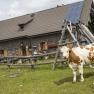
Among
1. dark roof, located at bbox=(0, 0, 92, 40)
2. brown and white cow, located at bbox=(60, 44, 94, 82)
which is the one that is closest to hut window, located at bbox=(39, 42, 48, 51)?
dark roof, located at bbox=(0, 0, 92, 40)

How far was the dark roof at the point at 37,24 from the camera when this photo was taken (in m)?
46.9

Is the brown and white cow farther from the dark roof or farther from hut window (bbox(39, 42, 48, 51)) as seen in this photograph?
hut window (bbox(39, 42, 48, 51))

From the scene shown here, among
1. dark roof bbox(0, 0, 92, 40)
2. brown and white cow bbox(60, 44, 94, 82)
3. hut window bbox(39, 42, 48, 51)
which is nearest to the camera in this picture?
brown and white cow bbox(60, 44, 94, 82)

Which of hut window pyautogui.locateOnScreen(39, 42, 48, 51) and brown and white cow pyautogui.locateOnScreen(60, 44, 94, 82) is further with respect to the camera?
hut window pyautogui.locateOnScreen(39, 42, 48, 51)

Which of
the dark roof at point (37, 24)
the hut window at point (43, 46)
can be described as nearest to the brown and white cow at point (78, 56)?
the dark roof at point (37, 24)

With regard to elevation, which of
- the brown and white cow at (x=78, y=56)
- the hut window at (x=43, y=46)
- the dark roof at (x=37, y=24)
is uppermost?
the dark roof at (x=37, y=24)

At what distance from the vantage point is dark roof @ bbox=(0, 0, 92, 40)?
46891mm

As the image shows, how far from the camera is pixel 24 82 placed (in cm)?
1692

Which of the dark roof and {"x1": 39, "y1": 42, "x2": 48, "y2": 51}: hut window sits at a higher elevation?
the dark roof

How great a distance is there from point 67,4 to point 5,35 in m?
10.7

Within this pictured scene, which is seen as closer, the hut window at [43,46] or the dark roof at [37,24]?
the hut window at [43,46]

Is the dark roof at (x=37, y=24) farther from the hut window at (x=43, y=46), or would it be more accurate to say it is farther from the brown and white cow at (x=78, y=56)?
the brown and white cow at (x=78, y=56)

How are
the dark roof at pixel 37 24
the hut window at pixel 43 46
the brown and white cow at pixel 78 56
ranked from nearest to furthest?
the brown and white cow at pixel 78 56
the hut window at pixel 43 46
the dark roof at pixel 37 24

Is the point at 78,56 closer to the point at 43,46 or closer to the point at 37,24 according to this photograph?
the point at 43,46
